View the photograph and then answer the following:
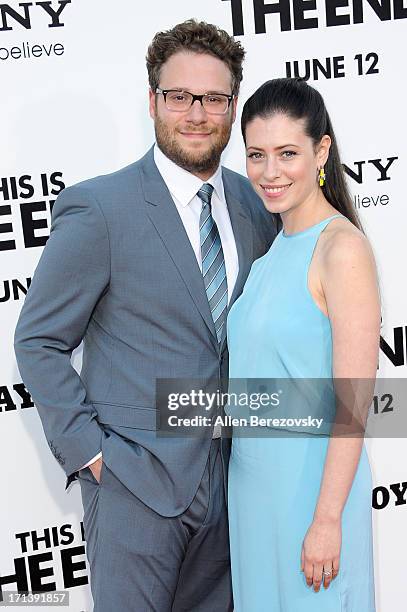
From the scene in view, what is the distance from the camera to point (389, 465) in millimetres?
2939

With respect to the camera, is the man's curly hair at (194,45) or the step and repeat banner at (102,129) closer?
the man's curly hair at (194,45)

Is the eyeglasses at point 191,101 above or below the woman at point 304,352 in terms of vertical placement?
above

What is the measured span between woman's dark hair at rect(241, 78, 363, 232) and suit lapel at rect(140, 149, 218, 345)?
0.28m

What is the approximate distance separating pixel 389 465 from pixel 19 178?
1697 millimetres

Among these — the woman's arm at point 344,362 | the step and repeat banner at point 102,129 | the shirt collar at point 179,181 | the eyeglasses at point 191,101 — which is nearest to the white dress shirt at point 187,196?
the shirt collar at point 179,181

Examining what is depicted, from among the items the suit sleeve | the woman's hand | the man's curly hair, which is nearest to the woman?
the woman's hand

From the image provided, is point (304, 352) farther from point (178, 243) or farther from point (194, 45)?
point (194, 45)

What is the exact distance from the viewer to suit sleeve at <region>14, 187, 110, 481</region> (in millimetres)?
1877

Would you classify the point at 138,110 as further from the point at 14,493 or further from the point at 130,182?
the point at 14,493

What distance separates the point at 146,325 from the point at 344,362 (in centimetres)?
51

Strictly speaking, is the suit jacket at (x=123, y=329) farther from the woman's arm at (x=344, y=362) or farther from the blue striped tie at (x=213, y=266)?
the woman's arm at (x=344, y=362)

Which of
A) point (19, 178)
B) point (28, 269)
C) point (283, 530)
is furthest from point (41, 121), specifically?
point (283, 530)

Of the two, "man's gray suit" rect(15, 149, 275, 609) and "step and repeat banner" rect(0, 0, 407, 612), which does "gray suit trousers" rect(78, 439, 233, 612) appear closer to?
"man's gray suit" rect(15, 149, 275, 609)

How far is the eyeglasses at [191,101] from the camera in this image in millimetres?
2006
